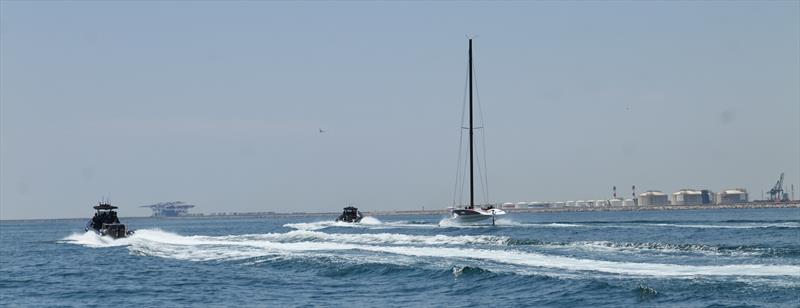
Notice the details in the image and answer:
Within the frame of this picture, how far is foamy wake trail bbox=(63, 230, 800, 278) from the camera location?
40.3m

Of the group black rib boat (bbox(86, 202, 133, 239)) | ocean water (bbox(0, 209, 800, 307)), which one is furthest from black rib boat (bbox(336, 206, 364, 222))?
ocean water (bbox(0, 209, 800, 307))

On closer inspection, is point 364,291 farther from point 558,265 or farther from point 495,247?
point 495,247

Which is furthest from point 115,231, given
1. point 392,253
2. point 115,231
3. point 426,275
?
point 426,275

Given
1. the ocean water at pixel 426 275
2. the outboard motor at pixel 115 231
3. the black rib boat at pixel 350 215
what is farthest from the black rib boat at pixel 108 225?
the black rib boat at pixel 350 215

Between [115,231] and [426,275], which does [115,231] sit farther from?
[426,275]

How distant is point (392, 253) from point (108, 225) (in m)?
37.8

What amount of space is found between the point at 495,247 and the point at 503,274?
55.2ft

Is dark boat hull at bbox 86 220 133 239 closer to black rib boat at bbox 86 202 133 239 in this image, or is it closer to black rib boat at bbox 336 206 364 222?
black rib boat at bbox 86 202 133 239

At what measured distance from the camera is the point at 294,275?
152 ft

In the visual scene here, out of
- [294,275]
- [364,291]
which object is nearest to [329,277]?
[294,275]

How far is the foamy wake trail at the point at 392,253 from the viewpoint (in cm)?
4034

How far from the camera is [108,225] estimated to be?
3378 inches

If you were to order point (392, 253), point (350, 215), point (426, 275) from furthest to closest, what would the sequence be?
point (350, 215), point (392, 253), point (426, 275)

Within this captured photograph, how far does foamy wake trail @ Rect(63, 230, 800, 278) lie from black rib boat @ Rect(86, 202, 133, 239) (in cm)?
91
